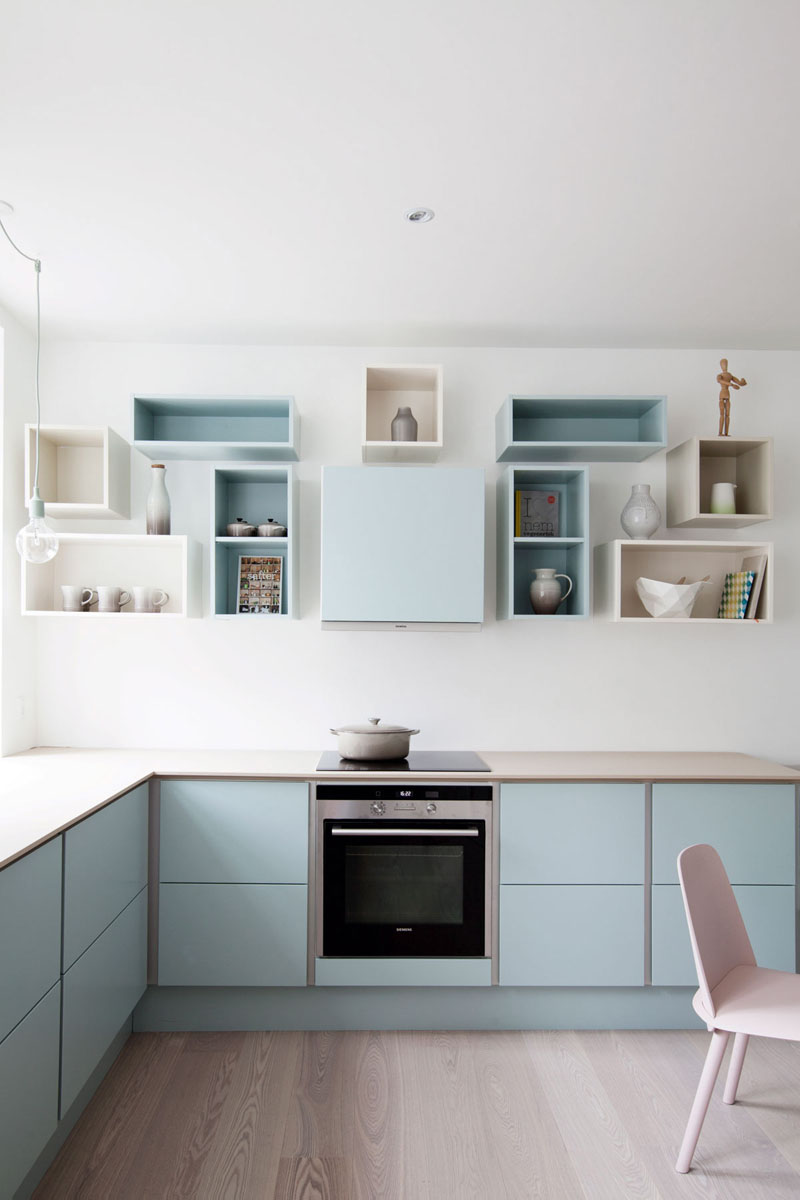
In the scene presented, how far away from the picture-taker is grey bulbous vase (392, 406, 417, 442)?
3.14 meters

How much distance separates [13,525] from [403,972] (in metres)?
2.22

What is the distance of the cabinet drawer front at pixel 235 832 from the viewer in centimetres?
275

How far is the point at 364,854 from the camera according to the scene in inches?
110

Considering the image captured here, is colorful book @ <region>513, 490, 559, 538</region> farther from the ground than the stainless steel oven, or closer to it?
farther from the ground

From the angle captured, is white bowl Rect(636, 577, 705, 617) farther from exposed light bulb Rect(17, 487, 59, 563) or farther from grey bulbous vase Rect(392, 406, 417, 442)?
exposed light bulb Rect(17, 487, 59, 563)

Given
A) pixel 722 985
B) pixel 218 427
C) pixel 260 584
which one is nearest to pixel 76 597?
pixel 260 584

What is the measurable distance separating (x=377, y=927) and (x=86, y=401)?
239cm

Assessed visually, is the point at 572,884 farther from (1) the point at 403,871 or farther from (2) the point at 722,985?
(2) the point at 722,985

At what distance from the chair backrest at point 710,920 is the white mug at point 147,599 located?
7.02 ft

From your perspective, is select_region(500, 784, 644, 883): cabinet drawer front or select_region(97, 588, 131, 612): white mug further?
select_region(97, 588, 131, 612): white mug

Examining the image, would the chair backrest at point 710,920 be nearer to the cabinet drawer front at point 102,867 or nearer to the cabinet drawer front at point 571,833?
the cabinet drawer front at point 571,833

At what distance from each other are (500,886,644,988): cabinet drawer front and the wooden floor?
22 cm

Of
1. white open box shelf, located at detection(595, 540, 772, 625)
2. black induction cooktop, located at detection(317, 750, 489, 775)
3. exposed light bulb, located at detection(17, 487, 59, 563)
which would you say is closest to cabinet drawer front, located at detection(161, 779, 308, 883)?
black induction cooktop, located at detection(317, 750, 489, 775)

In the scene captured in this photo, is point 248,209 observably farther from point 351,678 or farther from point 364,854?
point 364,854
